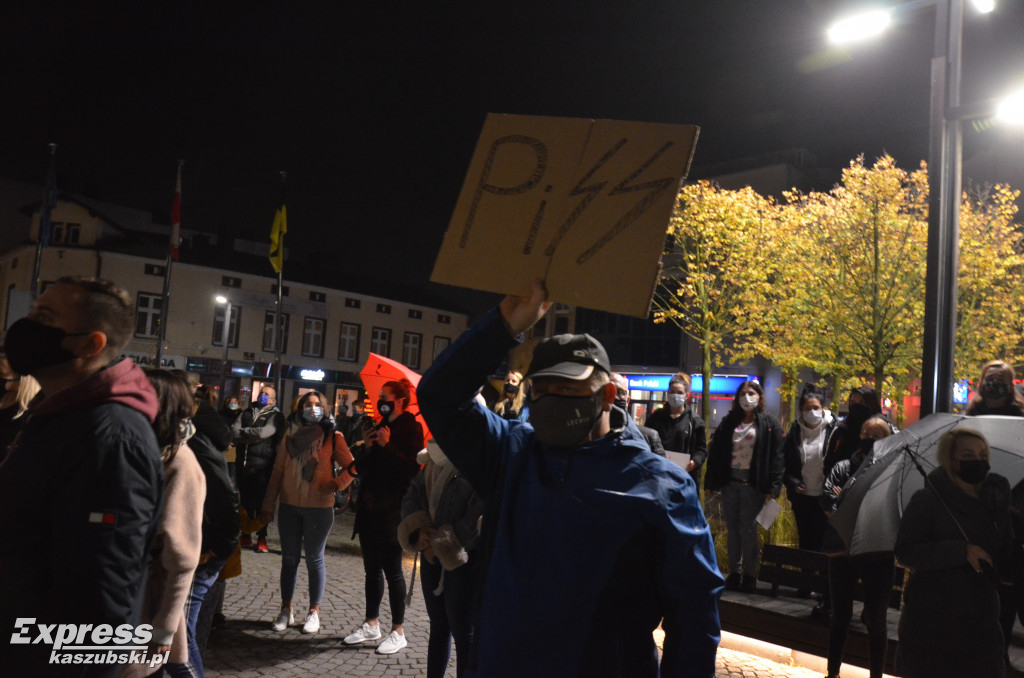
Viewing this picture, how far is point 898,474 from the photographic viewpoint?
14.9 feet

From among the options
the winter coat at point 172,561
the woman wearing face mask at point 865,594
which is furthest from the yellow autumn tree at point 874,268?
the winter coat at point 172,561

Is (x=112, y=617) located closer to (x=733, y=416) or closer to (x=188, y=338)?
(x=733, y=416)

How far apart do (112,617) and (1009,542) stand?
13.9 ft

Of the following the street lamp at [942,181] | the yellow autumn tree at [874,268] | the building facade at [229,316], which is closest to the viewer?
the street lamp at [942,181]

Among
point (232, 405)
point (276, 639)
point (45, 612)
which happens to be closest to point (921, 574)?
point (45, 612)

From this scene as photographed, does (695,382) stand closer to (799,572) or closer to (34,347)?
(799,572)

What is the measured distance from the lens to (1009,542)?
161 inches

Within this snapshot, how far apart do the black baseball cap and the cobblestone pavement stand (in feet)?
12.4

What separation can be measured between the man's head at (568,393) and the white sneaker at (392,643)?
13.4ft

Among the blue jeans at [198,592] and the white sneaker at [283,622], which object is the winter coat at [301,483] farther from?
the blue jeans at [198,592]

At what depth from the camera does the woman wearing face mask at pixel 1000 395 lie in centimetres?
568

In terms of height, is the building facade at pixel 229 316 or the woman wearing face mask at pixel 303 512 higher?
the building facade at pixel 229 316

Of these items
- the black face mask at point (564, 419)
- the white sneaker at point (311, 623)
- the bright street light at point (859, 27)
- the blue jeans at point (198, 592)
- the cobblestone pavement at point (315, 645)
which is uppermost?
the bright street light at point (859, 27)

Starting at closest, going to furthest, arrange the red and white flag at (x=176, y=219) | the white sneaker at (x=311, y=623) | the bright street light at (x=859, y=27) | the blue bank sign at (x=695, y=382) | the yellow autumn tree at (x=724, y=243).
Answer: the white sneaker at (x=311, y=623), the bright street light at (x=859, y=27), the red and white flag at (x=176, y=219), the yellow autumn tree at (x=724, y=243), the blue bank sign at (x=695, y=382)
